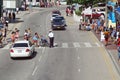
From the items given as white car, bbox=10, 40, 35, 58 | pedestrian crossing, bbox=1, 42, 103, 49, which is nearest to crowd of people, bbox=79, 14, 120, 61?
pedestrian crossing, bbox=1, 42, 103, 49

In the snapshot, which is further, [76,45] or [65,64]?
[76,45]

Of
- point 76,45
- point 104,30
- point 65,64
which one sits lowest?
point 76,45

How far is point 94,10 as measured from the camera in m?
75.4

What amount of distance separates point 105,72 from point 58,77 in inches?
145

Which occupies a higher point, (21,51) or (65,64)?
(21,51)

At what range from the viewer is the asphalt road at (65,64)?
3027 centimetres

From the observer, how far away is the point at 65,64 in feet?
114

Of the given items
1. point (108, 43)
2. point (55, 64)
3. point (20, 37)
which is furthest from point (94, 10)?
point (55, 64)

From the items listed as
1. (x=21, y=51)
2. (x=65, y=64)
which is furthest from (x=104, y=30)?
(x=65, y=64)

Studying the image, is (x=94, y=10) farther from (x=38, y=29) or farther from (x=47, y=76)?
(x=47, y=76)

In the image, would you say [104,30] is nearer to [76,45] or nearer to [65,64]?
[76,45]

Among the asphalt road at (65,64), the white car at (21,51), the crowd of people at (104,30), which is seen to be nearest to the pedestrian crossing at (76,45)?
A: the asphalt road at (65,64)

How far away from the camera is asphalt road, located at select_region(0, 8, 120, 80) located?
99.3ft

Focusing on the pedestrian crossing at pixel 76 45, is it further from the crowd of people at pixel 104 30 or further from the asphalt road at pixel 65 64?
the crowd of people at pixel 104 30
